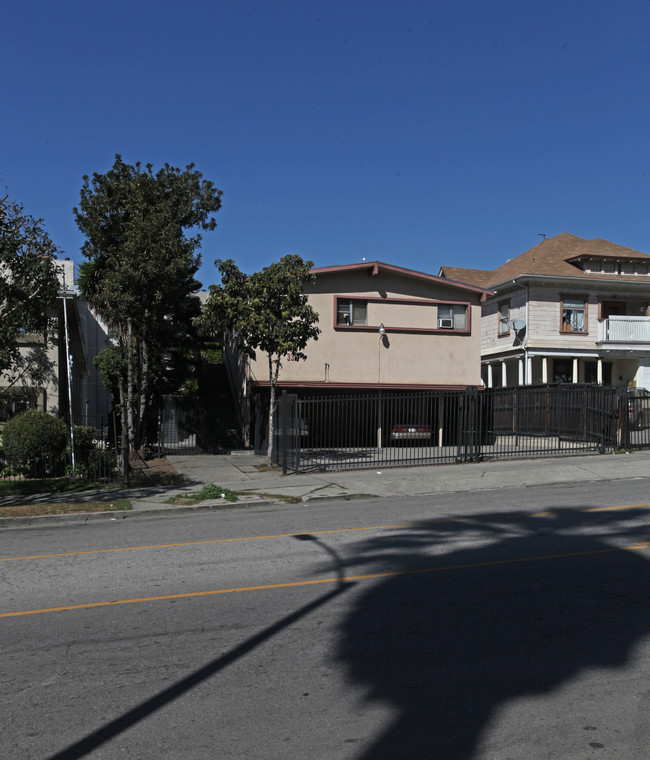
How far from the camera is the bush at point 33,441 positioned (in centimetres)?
1742

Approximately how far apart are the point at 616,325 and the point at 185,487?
22.2 m

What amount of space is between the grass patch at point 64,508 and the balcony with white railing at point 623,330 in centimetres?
2361

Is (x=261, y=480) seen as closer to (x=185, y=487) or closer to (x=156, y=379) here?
(x=185, y=487)

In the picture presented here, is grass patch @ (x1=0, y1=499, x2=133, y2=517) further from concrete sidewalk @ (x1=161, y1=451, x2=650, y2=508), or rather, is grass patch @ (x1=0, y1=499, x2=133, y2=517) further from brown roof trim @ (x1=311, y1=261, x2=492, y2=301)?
brown roof trim @ (x1=311, y1=261, x2=492, y2=301)

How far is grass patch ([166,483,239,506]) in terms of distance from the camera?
13867mm

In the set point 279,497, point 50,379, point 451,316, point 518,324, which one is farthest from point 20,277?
point 518,324

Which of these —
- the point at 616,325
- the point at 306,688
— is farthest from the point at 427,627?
the point at 616,325

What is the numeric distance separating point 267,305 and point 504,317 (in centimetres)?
1769

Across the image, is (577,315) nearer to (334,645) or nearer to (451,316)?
(451,316)

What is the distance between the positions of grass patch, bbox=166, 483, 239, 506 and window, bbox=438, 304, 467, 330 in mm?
13927

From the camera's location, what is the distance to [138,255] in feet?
54.4

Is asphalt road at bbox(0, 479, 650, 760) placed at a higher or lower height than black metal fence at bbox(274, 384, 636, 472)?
lower

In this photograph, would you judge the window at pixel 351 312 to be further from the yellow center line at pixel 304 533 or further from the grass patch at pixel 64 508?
the yellow center line at pixel 304 533

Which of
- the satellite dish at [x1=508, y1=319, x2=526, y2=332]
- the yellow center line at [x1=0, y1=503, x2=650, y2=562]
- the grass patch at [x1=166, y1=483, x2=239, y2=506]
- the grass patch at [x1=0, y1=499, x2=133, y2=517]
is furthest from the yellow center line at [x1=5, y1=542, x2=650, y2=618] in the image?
the satellite dish at [x1=508, y1=319, x2=526, y2=332]
